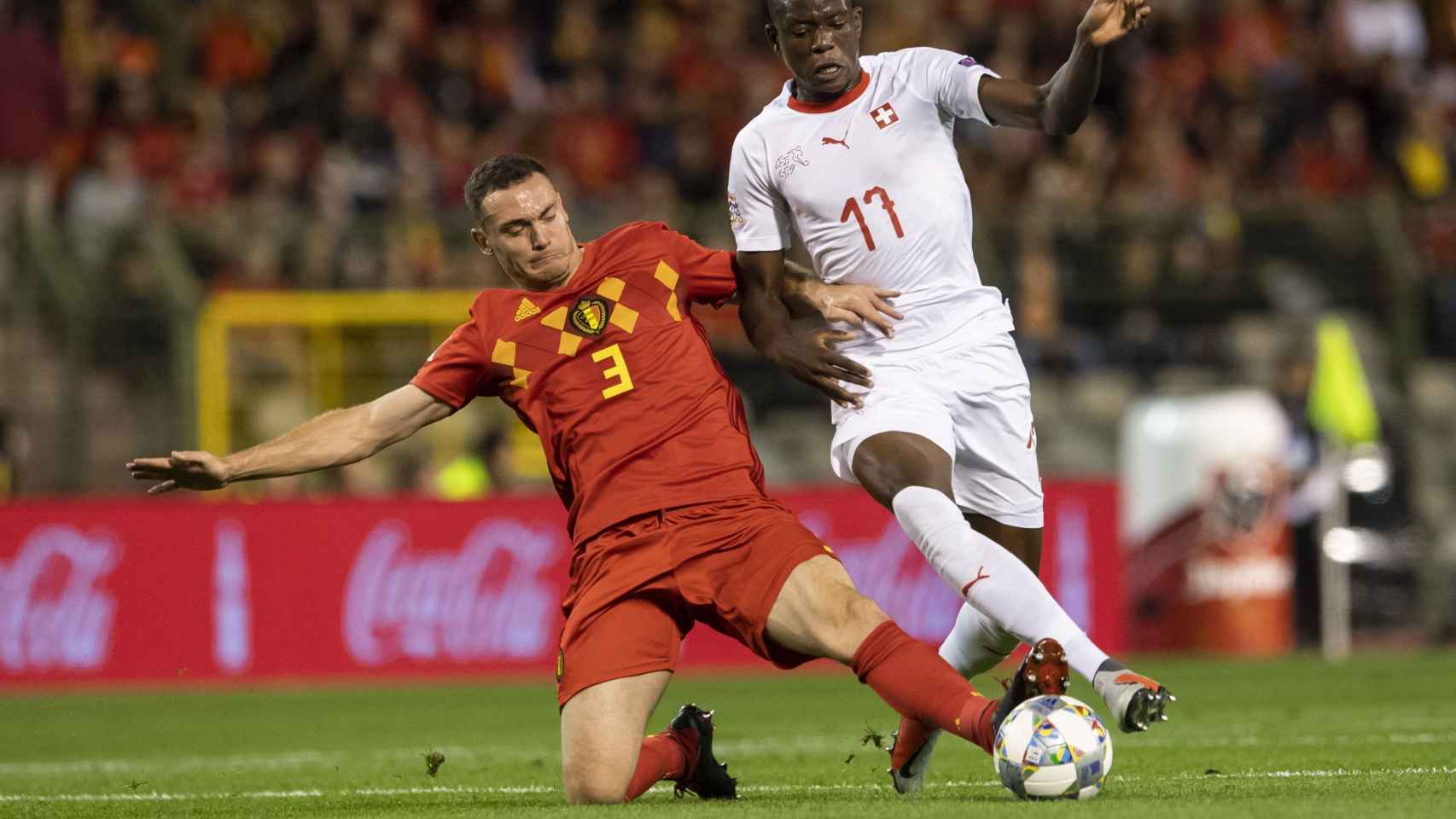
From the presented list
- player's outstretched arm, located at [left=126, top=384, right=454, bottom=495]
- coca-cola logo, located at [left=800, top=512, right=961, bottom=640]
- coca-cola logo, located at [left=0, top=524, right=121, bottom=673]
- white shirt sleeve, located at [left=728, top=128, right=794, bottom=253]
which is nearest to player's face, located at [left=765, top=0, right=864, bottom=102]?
white shirt sleeve, located at [left=728, top=128, right=794, bottom=253]

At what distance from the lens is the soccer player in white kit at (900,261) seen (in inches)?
248

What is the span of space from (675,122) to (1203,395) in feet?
17.2

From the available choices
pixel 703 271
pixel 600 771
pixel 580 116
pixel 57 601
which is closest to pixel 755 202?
pixel 703 271

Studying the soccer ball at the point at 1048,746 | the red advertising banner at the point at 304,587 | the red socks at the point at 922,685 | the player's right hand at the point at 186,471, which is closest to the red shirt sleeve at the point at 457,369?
the player's right hand at the point at 186,471

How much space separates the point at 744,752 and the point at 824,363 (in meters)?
2.64

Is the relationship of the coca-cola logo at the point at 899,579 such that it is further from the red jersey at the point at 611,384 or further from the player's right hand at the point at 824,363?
the player's right hand at the point at 824,363

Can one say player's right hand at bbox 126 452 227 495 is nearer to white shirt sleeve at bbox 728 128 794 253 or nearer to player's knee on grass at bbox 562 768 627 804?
player's knee on grass at bbox 562 768 627 804

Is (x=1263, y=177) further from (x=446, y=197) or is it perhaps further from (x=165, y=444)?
(x=165, y=444)

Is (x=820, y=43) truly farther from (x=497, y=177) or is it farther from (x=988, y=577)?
(x=988, y=577)

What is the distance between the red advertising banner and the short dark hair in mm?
7092

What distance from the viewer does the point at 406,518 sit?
13.5 metres

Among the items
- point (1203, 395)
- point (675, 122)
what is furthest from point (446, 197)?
point (1203, 395)

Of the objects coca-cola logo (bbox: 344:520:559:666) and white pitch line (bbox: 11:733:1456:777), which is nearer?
white pitch line (bbox: 11:733:1456:777)

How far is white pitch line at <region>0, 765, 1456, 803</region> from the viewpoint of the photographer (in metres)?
6.52
